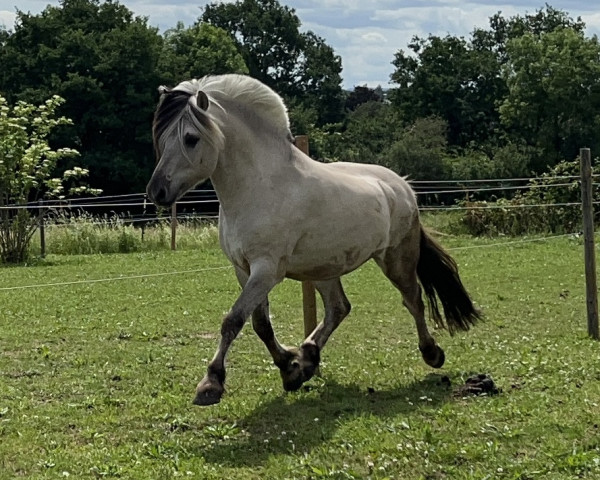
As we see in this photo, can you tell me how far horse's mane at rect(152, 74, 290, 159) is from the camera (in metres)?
5.33

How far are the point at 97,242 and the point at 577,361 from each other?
15.3m

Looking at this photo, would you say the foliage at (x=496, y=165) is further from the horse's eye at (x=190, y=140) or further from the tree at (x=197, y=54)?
the horse's eye at (x=190, y=140)

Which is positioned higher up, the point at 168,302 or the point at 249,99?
the point at 249,99

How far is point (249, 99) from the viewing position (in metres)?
5.94

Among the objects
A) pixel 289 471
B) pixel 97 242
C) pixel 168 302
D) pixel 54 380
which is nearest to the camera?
pixel 289 471

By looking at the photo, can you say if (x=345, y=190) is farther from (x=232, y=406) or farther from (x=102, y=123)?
(x=102, y=123)

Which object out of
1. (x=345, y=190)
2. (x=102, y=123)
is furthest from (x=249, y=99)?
(x=102, y=123)

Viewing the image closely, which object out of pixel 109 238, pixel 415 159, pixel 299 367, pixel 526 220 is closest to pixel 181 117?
pixel 299 367

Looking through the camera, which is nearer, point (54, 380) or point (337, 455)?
point (337, 455)

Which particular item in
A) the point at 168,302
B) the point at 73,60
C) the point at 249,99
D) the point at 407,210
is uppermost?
the point at 73,60

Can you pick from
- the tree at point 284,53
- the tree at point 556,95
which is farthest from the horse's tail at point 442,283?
the tree at point 284,53

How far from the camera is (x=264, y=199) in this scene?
5641 millimetres

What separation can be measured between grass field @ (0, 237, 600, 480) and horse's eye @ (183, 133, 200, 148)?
5.74 ft

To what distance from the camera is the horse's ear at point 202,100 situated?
534 centimetres
